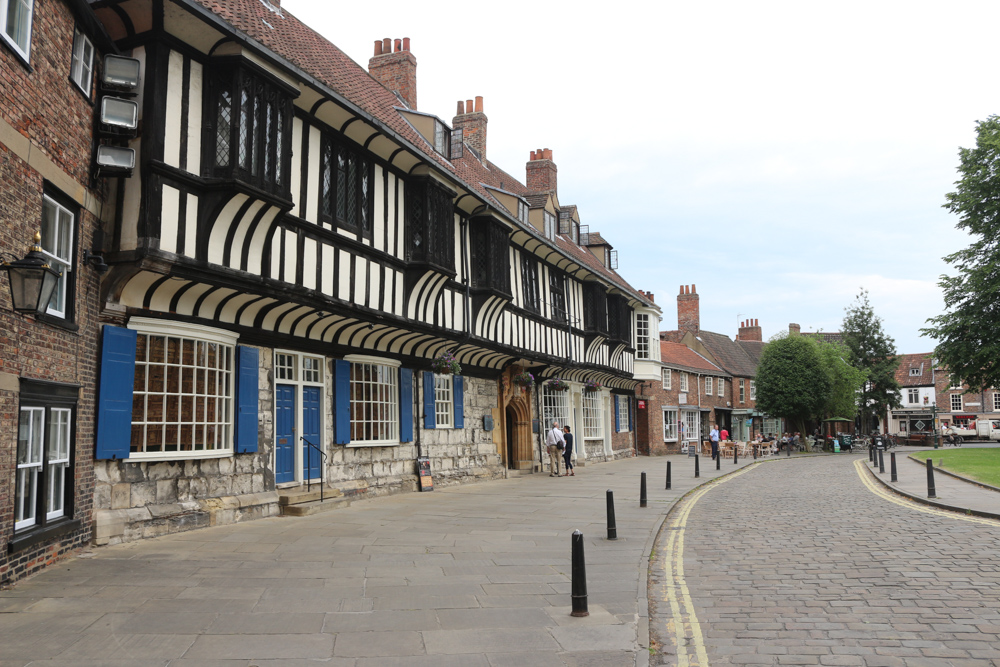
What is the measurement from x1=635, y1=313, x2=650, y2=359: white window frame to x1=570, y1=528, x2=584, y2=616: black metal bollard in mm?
29003

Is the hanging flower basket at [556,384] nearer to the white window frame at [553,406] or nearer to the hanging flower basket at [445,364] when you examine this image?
the white window frame at [553,406]

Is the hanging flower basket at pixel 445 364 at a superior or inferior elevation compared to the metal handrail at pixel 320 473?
superior

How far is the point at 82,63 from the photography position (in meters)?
8.84

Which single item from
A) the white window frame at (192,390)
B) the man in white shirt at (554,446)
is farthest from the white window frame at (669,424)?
the white window frame at (192,390)

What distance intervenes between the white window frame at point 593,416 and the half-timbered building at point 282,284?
27.7 ft

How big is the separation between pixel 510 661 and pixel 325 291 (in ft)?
28.9

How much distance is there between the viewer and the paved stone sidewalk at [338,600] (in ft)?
17.4

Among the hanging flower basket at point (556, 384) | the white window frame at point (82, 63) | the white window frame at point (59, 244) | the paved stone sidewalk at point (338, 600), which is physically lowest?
the paved stone sidewalk at point (338, 600)

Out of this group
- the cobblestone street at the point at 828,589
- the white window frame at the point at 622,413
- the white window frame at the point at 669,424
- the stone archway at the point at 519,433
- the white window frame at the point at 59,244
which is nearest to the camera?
the cobblestone street at the point at 828,589

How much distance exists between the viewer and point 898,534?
10.4 metres

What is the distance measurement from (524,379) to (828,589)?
15828mm

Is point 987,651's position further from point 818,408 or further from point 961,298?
point 818,408

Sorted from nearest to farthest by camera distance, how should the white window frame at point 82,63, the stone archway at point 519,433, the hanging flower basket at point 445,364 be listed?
1. the white window frame at point 82,63
2. the hanging flower basket at point 445,364
3. the stone archway at point 519,433

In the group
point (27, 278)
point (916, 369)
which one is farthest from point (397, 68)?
point (916, 369)
